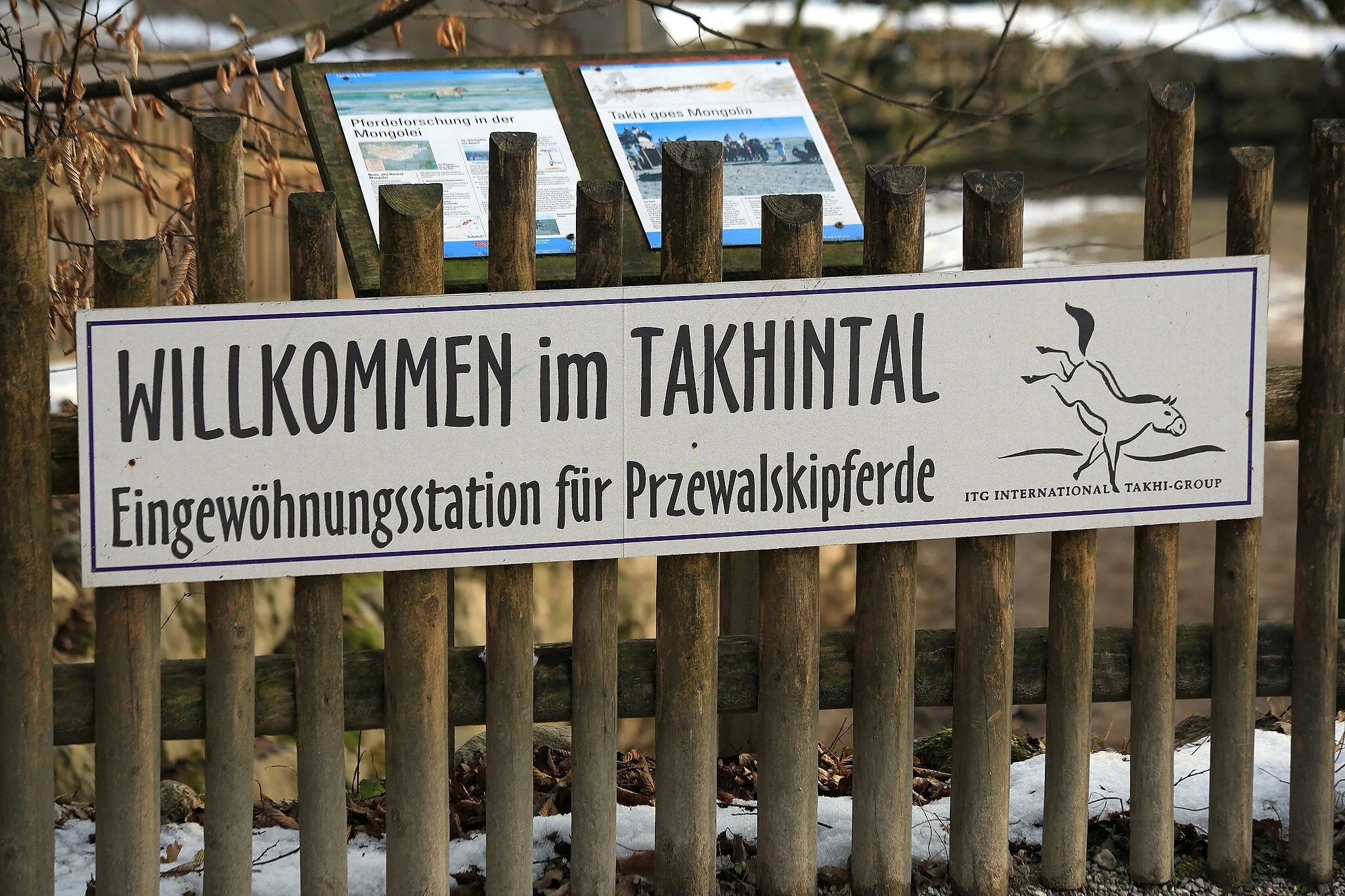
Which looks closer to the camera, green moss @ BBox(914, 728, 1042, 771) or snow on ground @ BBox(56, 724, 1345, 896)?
snow on ground @ BBox(56, 724, 1345, 896)

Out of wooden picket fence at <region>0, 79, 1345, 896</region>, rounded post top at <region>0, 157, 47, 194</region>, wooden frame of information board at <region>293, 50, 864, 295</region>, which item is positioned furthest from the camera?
wooden frame of information board at <region>293, 50, 864, 295</region>

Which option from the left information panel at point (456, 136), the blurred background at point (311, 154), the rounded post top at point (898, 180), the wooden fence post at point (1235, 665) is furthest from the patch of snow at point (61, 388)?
the wooden fence post at point (1235, 665)

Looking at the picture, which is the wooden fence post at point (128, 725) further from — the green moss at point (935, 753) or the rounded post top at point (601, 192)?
the green moss at point (935, 753)

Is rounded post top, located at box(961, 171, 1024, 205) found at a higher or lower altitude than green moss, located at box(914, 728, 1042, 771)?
higher

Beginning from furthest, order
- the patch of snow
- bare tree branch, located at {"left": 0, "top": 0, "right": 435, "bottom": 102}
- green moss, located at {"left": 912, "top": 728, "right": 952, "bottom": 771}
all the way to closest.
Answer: the patch of snow → green moss, located at {"left": 912, "top": 728, "right": 952, "bottom": 771} → bare tree branch, located at {"left": 0, "top": 0, "right": 435, "bottom": 102}

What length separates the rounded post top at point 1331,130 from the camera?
2.91 meters

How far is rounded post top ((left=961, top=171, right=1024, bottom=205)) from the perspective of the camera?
9.00ft

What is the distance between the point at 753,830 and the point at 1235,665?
41.7 inches

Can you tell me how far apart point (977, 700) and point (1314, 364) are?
0.97m

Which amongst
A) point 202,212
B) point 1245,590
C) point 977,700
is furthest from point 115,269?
point 1245,590

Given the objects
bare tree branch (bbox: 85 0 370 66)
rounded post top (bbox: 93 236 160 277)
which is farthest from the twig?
bare tree branch (bbox: 85 0 370 66)

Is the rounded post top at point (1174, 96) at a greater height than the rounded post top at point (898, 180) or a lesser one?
greater

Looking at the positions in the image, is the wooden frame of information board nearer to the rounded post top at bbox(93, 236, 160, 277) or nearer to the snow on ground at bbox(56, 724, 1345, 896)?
the rounded post top at bbox(93, 236, 160, 277)

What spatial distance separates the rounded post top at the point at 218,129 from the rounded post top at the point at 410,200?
0.26 m
